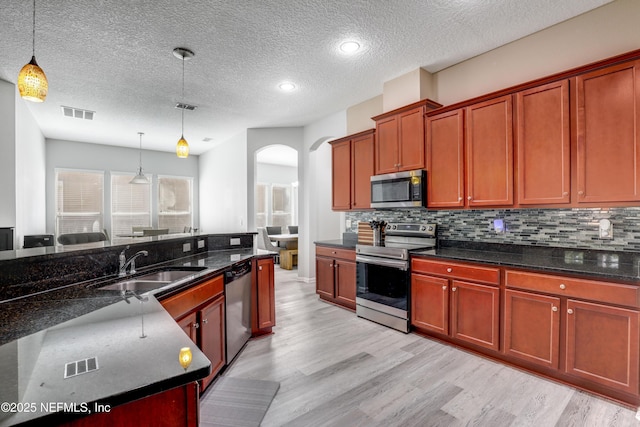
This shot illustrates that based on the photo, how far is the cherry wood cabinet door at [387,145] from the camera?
3607mm

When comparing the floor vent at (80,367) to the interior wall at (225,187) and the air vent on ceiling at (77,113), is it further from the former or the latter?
the air vent on ceiling at (77,113)

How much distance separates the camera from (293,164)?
953 cm

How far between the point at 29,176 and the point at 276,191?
5786 millimetres

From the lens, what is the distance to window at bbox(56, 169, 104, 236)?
6.29 metres

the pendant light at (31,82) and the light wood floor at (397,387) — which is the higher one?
the pendant light at (31,82)

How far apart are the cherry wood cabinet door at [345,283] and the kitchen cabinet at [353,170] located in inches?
32.6

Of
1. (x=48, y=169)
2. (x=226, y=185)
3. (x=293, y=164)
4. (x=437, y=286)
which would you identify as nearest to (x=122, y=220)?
(x=48, y=169)

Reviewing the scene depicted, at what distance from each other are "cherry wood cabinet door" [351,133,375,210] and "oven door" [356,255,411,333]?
89cm

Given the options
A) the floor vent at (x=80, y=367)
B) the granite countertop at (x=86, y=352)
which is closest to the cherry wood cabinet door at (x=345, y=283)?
the granite countertop at (x=86, y=352)

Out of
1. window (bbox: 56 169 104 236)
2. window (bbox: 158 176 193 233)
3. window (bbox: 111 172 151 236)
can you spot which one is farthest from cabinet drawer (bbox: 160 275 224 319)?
window (bbox: 56 169 104 236)

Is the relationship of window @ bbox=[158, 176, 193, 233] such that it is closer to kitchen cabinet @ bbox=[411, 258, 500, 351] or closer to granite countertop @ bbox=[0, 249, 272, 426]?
kitchen cabinet @ bbox=[411, 258, 500, 351]

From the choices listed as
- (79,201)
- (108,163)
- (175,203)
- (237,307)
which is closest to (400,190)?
(237,307)

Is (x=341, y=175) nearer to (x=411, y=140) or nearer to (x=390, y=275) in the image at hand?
(x=411, y=140)

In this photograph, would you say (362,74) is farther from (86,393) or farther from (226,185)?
(226,185)
